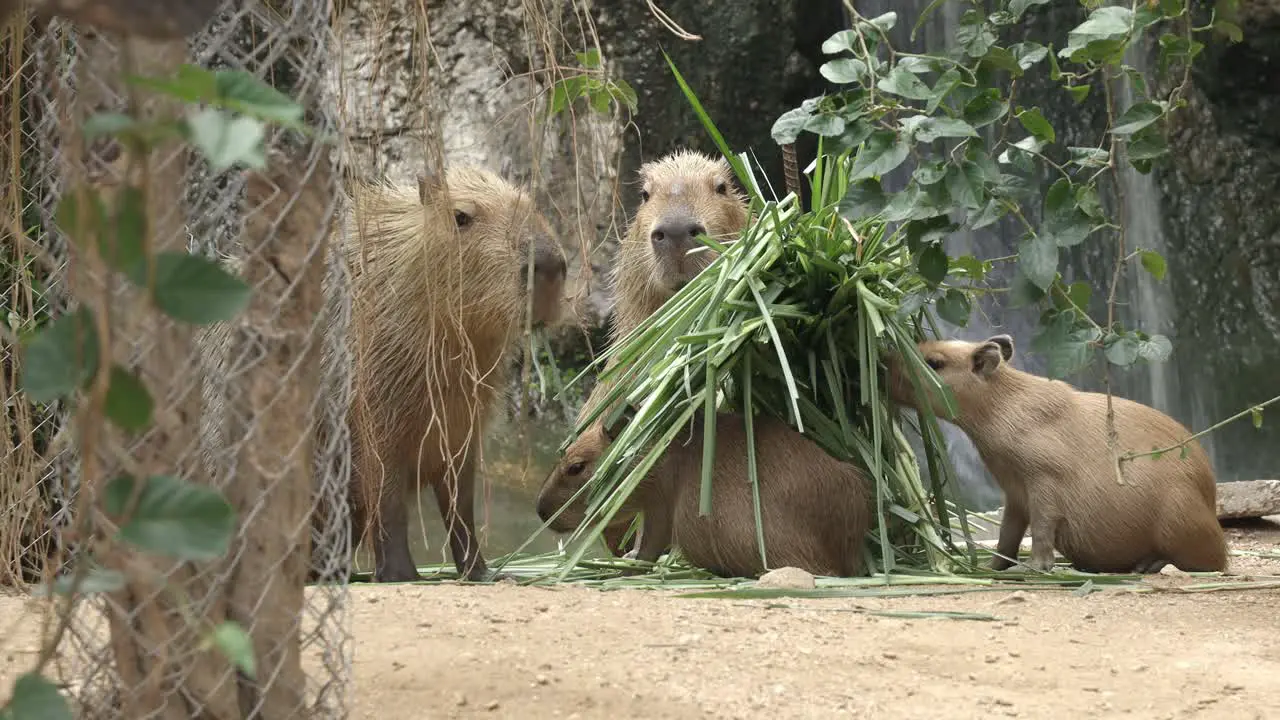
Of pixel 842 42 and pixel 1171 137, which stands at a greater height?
pixel 1171 137

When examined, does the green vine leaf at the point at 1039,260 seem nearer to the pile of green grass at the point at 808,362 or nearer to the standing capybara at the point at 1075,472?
the pile of green grass at the point at 808,362

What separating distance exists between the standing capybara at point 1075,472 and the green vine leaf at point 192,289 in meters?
3.22

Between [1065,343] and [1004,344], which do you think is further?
[1004,344]

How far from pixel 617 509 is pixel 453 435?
0.61 m

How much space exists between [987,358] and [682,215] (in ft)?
4.37

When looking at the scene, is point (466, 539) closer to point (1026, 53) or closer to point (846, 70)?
point (846, 70)

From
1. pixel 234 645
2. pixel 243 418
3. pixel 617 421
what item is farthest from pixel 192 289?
pixel 617 421

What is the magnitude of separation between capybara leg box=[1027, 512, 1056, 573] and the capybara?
57.0 inches

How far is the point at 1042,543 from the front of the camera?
4.21m

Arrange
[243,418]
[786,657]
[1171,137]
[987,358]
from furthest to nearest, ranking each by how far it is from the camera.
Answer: [1171,137], [987,358], [786,657], [243,418]

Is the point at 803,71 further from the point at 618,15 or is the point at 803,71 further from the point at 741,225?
the point at 741,225

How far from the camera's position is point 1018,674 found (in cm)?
276

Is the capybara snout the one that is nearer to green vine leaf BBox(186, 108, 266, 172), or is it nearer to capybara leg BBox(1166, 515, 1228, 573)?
capybara leg BBox(1166, 515, 1228, 573)

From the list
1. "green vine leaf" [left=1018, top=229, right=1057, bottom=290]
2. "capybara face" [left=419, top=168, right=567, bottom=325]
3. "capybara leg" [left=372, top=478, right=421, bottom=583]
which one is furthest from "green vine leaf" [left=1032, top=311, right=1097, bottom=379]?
"capybara leg" [left=372, top=478, right=421, bottom=583]
